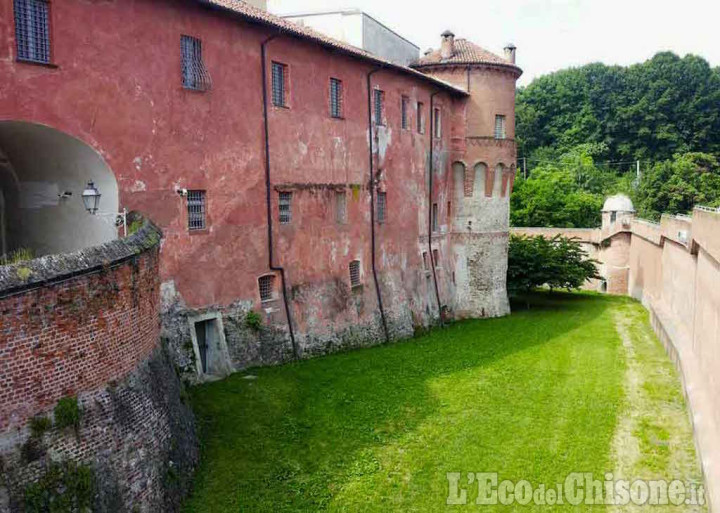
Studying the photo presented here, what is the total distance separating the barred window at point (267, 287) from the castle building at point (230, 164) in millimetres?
44

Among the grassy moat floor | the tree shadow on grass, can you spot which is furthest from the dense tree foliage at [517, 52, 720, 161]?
the tree shadow on grass

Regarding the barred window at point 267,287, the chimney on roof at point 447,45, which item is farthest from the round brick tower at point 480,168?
the barred window at point 267,287

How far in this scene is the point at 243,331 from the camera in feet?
60.5

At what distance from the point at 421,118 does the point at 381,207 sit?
5289 mm

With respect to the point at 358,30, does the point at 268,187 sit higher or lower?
lower

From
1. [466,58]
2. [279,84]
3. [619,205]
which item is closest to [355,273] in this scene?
[279,84]

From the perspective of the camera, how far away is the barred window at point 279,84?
64.5 ft

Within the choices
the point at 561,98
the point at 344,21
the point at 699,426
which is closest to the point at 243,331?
the point at 699,426

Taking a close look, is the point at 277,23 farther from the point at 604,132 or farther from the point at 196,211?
the point at 604,132

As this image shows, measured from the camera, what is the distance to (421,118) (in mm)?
28641

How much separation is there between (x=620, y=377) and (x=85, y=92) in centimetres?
1722

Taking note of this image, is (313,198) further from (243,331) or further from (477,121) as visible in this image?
(477,121)

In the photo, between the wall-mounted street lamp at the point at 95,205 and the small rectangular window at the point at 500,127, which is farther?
the small rectangular window at the point at 500,127

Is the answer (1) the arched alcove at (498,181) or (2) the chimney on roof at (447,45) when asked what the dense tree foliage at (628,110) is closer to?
(1) the arched alcove at (498,181)
